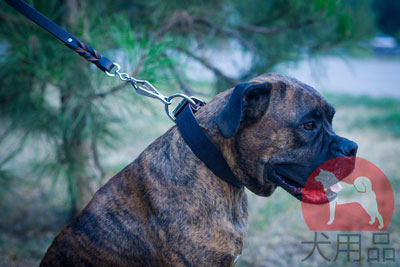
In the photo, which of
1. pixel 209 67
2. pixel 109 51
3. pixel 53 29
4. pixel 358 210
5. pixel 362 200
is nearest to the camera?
pixel 53 29

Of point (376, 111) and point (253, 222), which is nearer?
point (253, 222)

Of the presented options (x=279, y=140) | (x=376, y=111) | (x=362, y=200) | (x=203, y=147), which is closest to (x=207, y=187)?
(x=203, y=147)

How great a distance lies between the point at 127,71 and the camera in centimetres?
258

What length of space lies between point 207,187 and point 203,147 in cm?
21

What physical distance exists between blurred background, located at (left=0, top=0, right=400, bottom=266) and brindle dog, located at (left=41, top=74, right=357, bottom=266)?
35.9 inches

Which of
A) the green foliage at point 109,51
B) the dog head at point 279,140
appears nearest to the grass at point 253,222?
the green foliage at point 109,51

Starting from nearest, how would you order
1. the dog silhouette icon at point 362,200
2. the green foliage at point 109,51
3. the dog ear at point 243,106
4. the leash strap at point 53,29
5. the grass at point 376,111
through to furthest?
Result: the dog ear at point 243,106, the leash strap at point 53,29, the green foliage at point 109,51, the dog silhouette icon at point 362,200, the grass at point 376,111

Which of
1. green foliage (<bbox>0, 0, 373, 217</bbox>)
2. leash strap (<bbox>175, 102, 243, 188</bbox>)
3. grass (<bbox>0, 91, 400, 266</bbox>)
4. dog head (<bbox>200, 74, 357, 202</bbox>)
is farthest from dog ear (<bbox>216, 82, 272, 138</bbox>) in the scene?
grass (<bbox>0, 91, 400, 266</bbox>)

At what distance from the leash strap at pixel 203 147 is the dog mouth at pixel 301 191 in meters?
0.25

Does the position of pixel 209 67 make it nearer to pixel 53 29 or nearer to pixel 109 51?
pixel 109 51

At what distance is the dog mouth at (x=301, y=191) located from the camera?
1863mm

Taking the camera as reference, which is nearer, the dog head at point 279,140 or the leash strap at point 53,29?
the dog head at point 279,140

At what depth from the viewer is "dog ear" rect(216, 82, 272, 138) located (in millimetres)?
1673

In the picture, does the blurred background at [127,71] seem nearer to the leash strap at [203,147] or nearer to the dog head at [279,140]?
the leash strap at [203,147]
